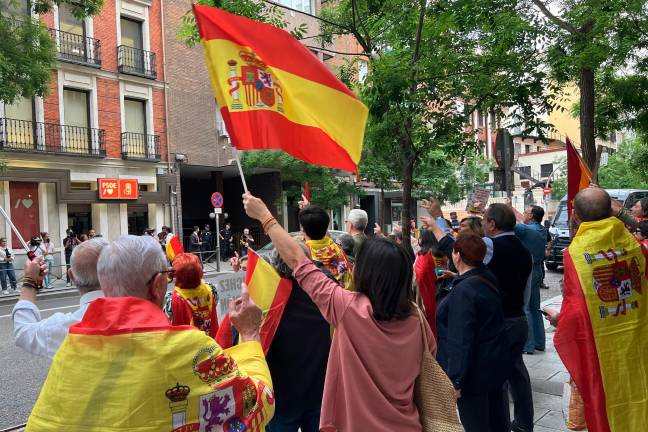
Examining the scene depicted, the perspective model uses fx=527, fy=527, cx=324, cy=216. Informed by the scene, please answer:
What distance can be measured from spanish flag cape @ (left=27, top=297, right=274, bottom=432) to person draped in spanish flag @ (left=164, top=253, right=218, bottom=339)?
2.36m

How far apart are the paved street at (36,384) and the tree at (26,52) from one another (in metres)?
5.13

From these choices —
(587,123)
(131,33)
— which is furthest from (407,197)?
(131,33)

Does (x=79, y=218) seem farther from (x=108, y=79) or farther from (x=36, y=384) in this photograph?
(x=36, y=384)

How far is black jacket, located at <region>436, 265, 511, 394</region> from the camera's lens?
3.10m

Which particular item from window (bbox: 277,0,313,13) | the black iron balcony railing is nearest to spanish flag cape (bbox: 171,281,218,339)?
the black iron balcony railing

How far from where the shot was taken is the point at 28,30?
1087 cm

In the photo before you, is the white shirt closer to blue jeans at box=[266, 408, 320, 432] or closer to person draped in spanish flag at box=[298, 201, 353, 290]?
blue jeans at box=[266, 408, 320, 432]

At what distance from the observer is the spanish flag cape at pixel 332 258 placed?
13.5ft

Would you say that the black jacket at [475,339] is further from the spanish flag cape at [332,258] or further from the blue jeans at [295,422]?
the spanish flag cape at [332,258]

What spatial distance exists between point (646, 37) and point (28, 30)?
11.3 meters

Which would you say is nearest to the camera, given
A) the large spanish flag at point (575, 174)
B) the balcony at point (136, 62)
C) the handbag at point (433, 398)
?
the handbag at point (433, 398)

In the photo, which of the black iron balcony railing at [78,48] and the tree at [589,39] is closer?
the tree at [589,39]

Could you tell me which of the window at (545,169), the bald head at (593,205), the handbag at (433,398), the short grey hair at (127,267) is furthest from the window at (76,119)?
the window at (545,169)

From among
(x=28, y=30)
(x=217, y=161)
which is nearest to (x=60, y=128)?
(x=217, y=161)
